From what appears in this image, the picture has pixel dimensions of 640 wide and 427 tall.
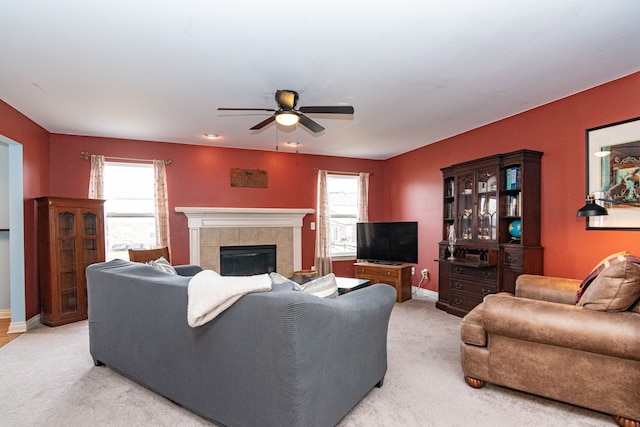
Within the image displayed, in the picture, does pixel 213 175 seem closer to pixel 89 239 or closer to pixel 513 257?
pixel 89 239

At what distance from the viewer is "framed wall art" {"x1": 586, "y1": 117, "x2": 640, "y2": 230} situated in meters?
2.94

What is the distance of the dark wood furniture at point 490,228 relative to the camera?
371cm

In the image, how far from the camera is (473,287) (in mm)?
4188

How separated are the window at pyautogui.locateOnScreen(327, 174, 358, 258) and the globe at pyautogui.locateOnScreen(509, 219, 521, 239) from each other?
298cm

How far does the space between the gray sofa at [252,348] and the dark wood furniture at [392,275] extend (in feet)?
8.98

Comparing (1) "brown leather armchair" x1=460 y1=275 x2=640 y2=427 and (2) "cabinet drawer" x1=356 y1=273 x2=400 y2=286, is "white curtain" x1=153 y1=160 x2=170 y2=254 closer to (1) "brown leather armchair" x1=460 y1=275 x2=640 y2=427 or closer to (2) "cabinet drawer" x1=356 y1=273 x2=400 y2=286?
(2) "cabinet drawer" x1=356 y1=273 x2=400 y2=286

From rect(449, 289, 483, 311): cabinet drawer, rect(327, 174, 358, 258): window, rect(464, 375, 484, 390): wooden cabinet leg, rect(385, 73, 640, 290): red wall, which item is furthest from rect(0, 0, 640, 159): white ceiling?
rect(464, 375, 484, 390): wooden cabinet leg

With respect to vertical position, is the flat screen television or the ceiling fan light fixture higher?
the ceiling fan light fixture

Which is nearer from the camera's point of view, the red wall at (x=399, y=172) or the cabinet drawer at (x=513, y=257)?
the red wall at (x=399, y=172)

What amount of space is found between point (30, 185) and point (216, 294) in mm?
3760

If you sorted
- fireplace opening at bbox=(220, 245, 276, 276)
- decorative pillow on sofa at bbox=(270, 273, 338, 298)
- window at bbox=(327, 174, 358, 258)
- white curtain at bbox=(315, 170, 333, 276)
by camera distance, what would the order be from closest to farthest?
decorative pillow on sofa at bbox=(270, 273, 338, 298) < fireplace opening at bbox=(220, 245, 276, 276) < white curtain at bbox=(315, 170, 333, 276) < window at bbox=(327, 174, 358, 258)

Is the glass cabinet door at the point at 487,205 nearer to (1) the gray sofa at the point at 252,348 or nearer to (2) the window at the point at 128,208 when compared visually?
(1) the gray sofa at the point at 252,348

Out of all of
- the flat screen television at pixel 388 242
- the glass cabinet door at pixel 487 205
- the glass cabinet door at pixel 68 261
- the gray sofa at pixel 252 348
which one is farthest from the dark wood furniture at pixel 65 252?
the glass cabinet door at pixel 487 205

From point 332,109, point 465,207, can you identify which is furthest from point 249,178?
point 465,207
